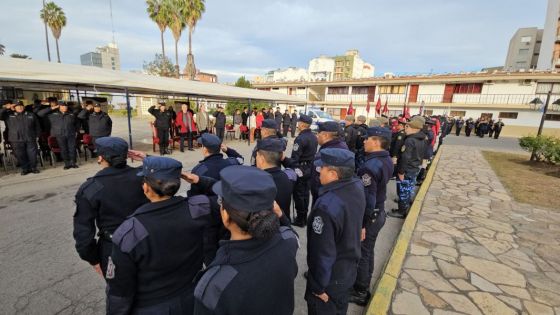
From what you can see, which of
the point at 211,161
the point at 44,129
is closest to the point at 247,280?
the point at 211,161

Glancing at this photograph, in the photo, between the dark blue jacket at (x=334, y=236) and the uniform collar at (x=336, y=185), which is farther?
the uniform collar at (x=336, y=185)

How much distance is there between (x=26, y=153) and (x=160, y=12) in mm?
25404

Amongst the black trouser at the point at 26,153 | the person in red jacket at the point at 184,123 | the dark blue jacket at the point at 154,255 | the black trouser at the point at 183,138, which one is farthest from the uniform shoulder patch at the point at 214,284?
the black trouser at the point at 183,138

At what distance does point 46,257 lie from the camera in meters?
3.61

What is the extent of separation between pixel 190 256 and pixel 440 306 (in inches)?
113

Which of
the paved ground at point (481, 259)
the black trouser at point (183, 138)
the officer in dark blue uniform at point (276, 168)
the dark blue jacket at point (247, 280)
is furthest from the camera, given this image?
the black trouser at point (183, 138)

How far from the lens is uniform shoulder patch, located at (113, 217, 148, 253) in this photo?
1534mm

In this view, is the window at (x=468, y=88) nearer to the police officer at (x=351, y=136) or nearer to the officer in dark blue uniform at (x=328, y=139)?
the police officer at (x=351, y=136)

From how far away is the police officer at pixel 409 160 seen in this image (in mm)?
5250

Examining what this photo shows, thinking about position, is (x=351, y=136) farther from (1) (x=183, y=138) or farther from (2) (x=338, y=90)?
(2) (x=338, y=90)

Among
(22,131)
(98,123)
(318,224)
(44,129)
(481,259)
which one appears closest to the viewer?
(318,224)

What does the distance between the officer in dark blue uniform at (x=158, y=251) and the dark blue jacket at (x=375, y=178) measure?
187 centimetres

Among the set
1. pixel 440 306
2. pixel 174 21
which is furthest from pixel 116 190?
pixel 174 21

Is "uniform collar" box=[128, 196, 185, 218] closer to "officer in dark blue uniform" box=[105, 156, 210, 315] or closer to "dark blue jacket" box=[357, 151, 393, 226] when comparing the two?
"officer in dark blue uniform" box=[105, 156, 210, 315]
